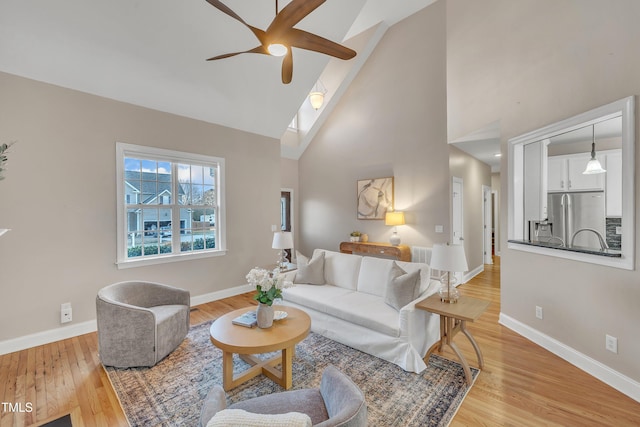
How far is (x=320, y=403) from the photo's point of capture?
55.7 inches

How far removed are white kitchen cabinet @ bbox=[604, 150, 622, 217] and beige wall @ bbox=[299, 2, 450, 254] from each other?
6.93 ft

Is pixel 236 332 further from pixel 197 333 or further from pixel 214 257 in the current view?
pixel 214 257

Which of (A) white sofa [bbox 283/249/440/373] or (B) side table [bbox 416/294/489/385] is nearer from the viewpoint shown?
(B) side table [bbox 416/294/489/385]

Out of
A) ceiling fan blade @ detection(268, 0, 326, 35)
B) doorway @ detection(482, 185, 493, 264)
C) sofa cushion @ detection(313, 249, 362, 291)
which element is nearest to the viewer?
ceiling fan blade @ detection(268, 0, 326, 35)

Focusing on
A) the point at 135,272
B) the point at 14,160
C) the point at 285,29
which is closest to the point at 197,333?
the point at 135,272

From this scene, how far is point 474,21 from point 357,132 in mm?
2750

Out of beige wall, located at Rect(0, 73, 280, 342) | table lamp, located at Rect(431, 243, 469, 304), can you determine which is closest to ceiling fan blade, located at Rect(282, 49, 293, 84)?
beige wall, located at Rect(0, 73, 280, 342)

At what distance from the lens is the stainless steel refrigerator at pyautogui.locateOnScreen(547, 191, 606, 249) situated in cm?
278

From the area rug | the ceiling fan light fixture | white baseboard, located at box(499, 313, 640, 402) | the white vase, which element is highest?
the ceiling fan light fixture

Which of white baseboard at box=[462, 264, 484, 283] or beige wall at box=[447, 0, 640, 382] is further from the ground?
beige wall at box=[447, 0, 640, 382]

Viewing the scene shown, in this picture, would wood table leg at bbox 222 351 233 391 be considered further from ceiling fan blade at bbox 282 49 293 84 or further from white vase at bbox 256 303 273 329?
ceiling fan blade at bbox 282 49 293 84

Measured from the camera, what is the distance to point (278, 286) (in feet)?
7.75

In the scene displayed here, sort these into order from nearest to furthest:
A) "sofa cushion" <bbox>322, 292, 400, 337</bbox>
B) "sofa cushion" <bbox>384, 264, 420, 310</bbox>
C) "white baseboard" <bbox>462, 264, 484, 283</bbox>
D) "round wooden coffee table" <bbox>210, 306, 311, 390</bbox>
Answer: "round wooden coffee table" <bbox>210, 306, 311, 390</bbox> < "sofa cushion" <bbox>322, 292, 400, 337</bbox> < "sofa cushion" <bbox>384, 264, 420, 310</bbox> < "white baseboard" <bbox>462, 264, 484, 283</bbox>

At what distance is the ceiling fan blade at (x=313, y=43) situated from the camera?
7.35 ft
